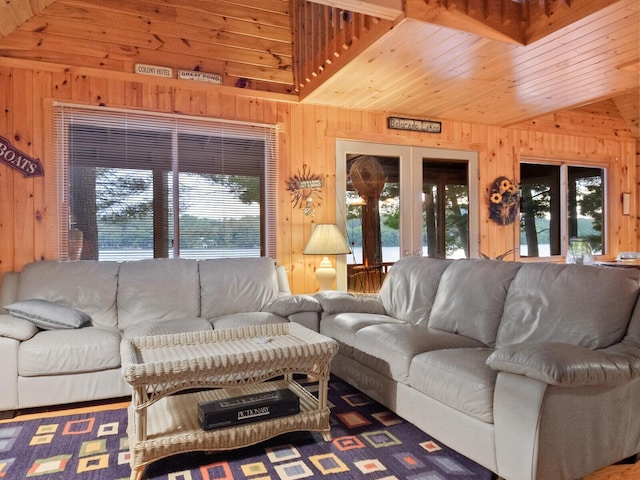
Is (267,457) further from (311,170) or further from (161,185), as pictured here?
(311,170)

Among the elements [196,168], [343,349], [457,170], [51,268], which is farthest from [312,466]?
[457,170]

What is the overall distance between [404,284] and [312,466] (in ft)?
5.54

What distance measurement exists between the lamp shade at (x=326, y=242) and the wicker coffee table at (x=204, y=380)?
1.50 metres

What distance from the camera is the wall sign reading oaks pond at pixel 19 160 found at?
3600 millimetres

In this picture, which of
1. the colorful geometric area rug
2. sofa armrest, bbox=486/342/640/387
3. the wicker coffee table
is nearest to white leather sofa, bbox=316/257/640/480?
sofa armrest, bbox=486/342/640/387

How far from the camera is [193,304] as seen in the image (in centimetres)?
366

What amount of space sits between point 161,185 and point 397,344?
2568 mm

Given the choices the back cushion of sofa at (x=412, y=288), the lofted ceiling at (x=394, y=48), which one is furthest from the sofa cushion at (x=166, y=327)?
the lofted ceiling at (x=394, y=48)

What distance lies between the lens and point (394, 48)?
10.7 feet

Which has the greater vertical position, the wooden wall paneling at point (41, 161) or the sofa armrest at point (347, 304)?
the wooden wall paneling at point (41, 161)

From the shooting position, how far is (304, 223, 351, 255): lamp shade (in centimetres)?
420

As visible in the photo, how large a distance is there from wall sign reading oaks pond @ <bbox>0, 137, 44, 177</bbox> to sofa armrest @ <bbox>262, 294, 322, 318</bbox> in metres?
2.14

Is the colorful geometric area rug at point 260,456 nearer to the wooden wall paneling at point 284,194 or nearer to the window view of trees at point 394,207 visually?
the wooden wall paneling at point 284,194

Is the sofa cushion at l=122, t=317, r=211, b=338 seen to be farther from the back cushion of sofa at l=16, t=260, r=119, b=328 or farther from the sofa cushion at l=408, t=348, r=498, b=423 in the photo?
the sofa cushion at l=408, t=348, r=498, b=423
